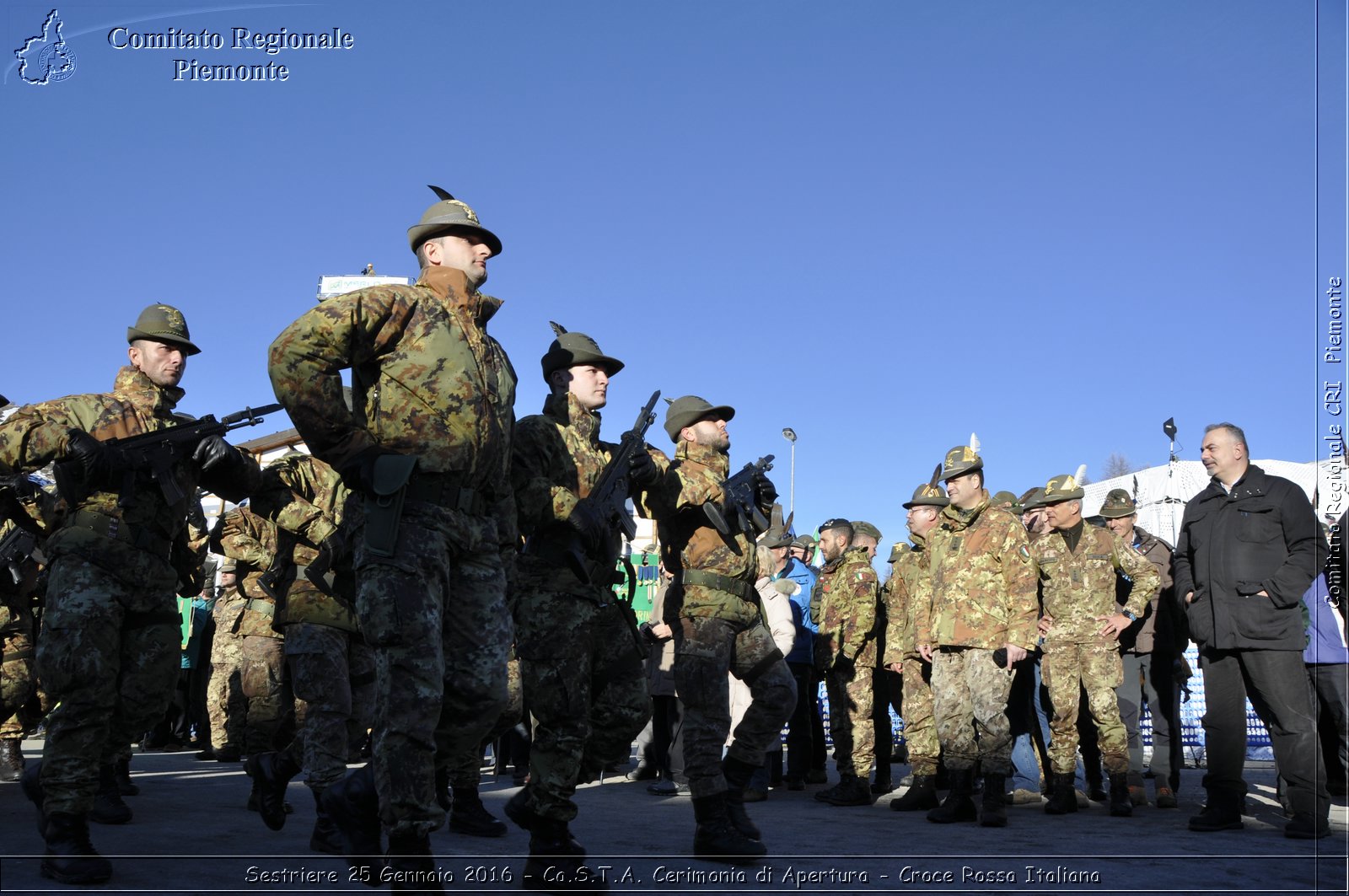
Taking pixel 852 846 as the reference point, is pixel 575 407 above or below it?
above

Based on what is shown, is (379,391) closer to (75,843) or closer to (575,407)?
(575,407)

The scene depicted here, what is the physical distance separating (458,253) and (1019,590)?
5.12 metres

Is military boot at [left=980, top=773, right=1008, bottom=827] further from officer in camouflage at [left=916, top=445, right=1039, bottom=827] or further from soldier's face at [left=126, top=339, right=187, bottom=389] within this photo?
soldier's face at [left=126, top=339, right=187, bottom=389]

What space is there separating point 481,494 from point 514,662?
12.0 feet

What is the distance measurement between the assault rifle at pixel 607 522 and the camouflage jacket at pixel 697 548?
436mm

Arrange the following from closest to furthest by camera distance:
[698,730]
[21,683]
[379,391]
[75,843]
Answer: [379,391], [75,843], [698,730], [21,683]

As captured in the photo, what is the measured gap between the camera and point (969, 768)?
8445 mm

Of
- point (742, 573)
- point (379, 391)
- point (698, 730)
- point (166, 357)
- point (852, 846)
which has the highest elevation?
point (166, 357)

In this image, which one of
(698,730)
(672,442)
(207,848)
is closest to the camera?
(207,848)

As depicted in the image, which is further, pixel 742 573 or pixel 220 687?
pixel 220 687

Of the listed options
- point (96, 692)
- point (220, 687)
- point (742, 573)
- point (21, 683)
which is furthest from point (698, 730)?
point (220, 687)

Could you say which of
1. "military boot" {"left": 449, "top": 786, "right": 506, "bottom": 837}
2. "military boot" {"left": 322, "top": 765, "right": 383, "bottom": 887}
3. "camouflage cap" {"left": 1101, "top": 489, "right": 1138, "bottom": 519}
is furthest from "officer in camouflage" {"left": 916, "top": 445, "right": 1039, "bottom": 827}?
"military boot" {"left": 322, "top": 765, "right": 383, "bottom": 887}

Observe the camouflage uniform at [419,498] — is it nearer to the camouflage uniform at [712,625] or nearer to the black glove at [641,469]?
the black glove at [641,469]

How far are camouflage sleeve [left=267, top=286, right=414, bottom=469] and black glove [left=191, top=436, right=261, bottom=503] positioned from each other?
1.98 m
